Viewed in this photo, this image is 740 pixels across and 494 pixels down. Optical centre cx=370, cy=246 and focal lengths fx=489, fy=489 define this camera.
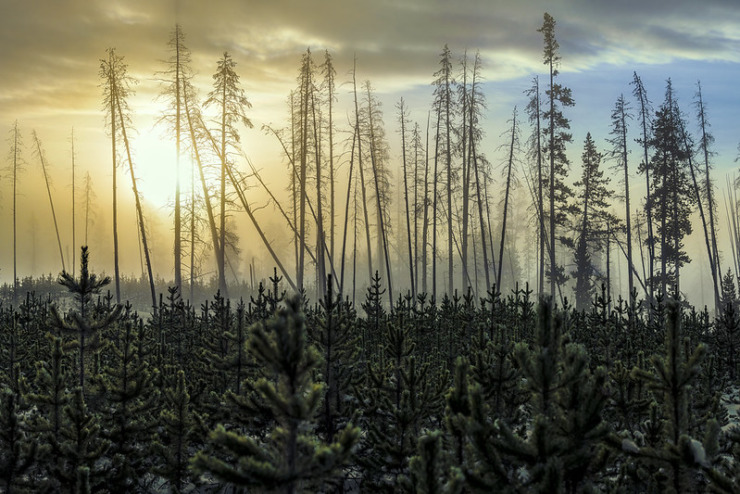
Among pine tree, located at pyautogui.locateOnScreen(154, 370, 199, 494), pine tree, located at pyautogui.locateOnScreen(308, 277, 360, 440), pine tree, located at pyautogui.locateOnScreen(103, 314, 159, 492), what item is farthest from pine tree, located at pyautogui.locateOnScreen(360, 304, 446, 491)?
pine tree, located at pyautogui.locateOnScreen(103, 314, 159, 492)

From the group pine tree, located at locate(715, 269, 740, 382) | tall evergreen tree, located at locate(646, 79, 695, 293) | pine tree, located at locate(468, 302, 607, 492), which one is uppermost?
tall evergreen tree, located at locate(646, 79, 695, 293)

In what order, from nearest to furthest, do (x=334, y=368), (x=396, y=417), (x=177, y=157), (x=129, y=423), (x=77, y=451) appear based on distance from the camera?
(x=396, y=417)
(x=77, y=451)
(x=129, y=423)
(x=334, y=368)
(x=177, y=157)

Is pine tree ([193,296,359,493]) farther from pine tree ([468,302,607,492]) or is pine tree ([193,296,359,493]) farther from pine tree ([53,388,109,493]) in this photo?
pine tree ([53,388,109,493])

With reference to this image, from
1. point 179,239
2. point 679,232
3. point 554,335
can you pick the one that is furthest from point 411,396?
point 679,232

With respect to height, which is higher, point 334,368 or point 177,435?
point 334,368

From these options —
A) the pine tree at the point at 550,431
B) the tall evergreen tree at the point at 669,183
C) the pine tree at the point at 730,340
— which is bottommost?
the pine tree at the point at 730,340

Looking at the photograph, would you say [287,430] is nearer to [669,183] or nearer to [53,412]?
[53,412]

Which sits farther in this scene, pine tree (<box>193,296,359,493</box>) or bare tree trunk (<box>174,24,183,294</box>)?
bare tree trunk (<box>174,24,183,294</box>)

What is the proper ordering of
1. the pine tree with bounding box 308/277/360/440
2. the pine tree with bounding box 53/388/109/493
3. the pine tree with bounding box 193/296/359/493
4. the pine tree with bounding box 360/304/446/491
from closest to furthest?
1. the pine tree with bounding box 193/296/359/493
2. the pine tree with bounding box 360/304/446/491
3. the pine tree with bounding box 53/388/109/493
4. the pine tree with bounding box 308/277/360/440

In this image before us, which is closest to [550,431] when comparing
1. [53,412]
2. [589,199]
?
[53,412]

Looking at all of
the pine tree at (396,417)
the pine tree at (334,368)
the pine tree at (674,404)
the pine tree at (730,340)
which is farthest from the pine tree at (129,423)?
the pine tree at (730,340)

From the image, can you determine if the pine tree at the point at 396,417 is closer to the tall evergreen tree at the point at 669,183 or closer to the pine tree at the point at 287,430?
the pine tree at the point at 287,430

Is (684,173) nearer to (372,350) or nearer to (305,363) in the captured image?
(372,350)

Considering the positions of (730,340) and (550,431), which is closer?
(550,431)
